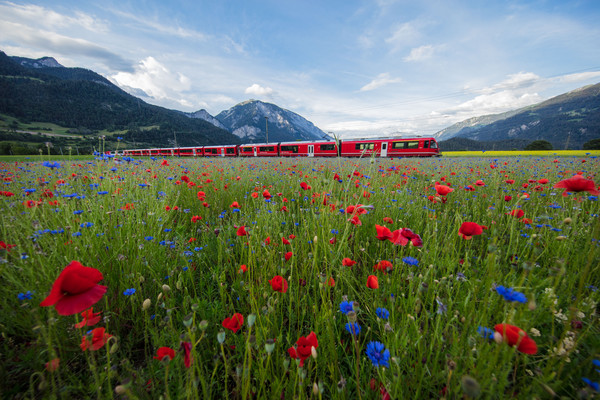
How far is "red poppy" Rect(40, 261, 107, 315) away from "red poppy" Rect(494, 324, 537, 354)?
1.11m

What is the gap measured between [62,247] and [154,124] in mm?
142914

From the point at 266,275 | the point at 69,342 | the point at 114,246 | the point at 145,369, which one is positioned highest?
the point at 114,246

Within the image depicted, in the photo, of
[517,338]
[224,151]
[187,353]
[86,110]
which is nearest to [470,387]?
[517,338]

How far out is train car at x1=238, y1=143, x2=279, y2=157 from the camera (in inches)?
1027

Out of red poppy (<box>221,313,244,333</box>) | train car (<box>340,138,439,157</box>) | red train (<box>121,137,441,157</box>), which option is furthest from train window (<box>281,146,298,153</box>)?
red poppy (<box>221,313,244,333</box>)

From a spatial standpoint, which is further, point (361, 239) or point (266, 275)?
point (361, 239)

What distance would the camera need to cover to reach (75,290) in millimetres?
667

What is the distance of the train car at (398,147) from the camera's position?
784 inches

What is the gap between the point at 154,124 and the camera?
118 m

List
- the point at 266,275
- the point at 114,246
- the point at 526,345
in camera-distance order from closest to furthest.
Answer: the point at 526,345
the point at 266,275
the point at 114,246

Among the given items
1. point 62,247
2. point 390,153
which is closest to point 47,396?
point 62,247

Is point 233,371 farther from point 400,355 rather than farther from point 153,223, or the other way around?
point 153,223

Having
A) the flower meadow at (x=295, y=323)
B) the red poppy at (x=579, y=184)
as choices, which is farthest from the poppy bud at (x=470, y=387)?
the red poppy at (x=579, y=184)

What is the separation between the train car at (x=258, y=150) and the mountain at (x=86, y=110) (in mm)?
80758
